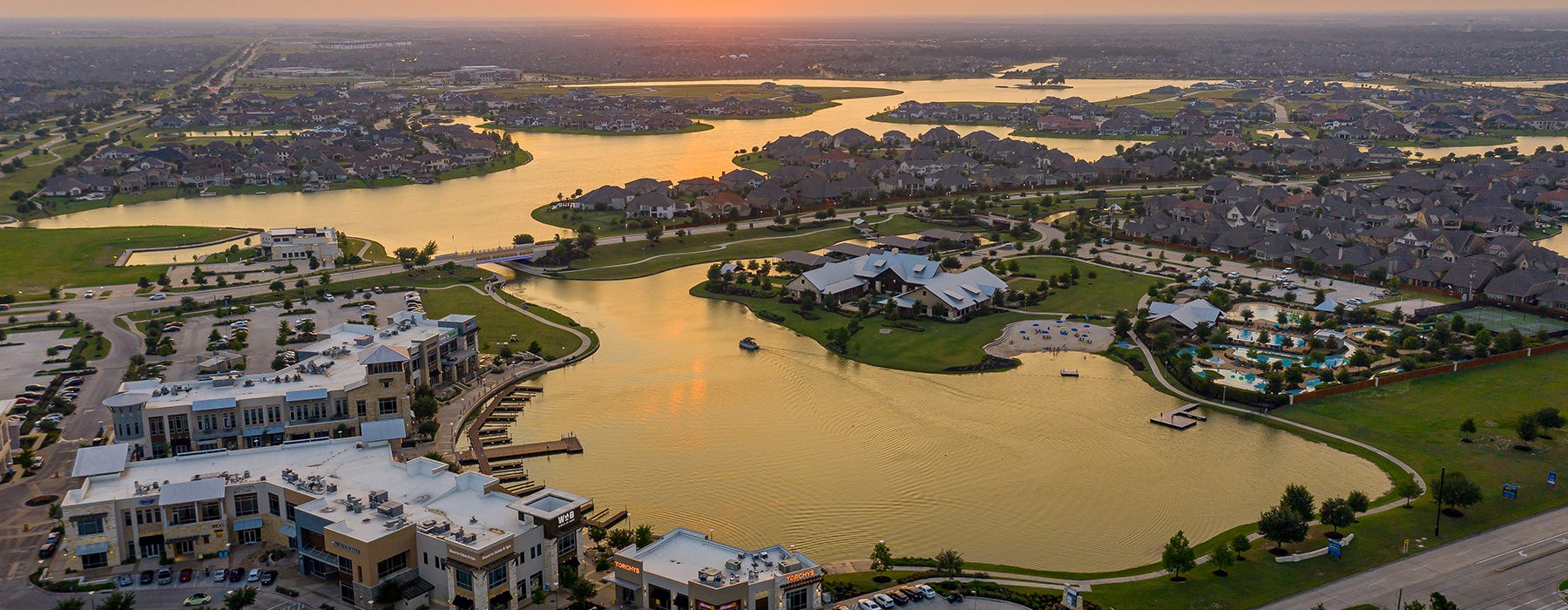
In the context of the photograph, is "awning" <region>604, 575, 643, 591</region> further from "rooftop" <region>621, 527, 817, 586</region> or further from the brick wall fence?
the brick wall fence

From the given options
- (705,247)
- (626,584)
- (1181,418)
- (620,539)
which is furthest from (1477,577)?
(705,247)

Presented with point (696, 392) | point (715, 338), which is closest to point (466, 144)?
point (715, 338)

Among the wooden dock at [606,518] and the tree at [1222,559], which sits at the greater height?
the tree at [1222,559]

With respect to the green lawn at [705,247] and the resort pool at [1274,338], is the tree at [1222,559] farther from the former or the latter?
the green lawn at [705,247]

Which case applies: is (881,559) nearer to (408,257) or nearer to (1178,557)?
(1178,557)

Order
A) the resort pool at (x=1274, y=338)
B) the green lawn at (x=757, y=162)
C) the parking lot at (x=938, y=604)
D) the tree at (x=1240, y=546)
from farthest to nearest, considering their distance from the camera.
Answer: the green lawn at (x=757, y=162)
the resort pool at (x=1274, y=338)
the tree at (x=1240, y=546)
the parking lot at (x=938, y=604)

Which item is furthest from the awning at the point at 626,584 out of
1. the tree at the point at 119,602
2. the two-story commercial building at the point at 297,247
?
the two-story commercial building at the point at 297,247

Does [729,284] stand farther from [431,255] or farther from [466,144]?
[466,144]
